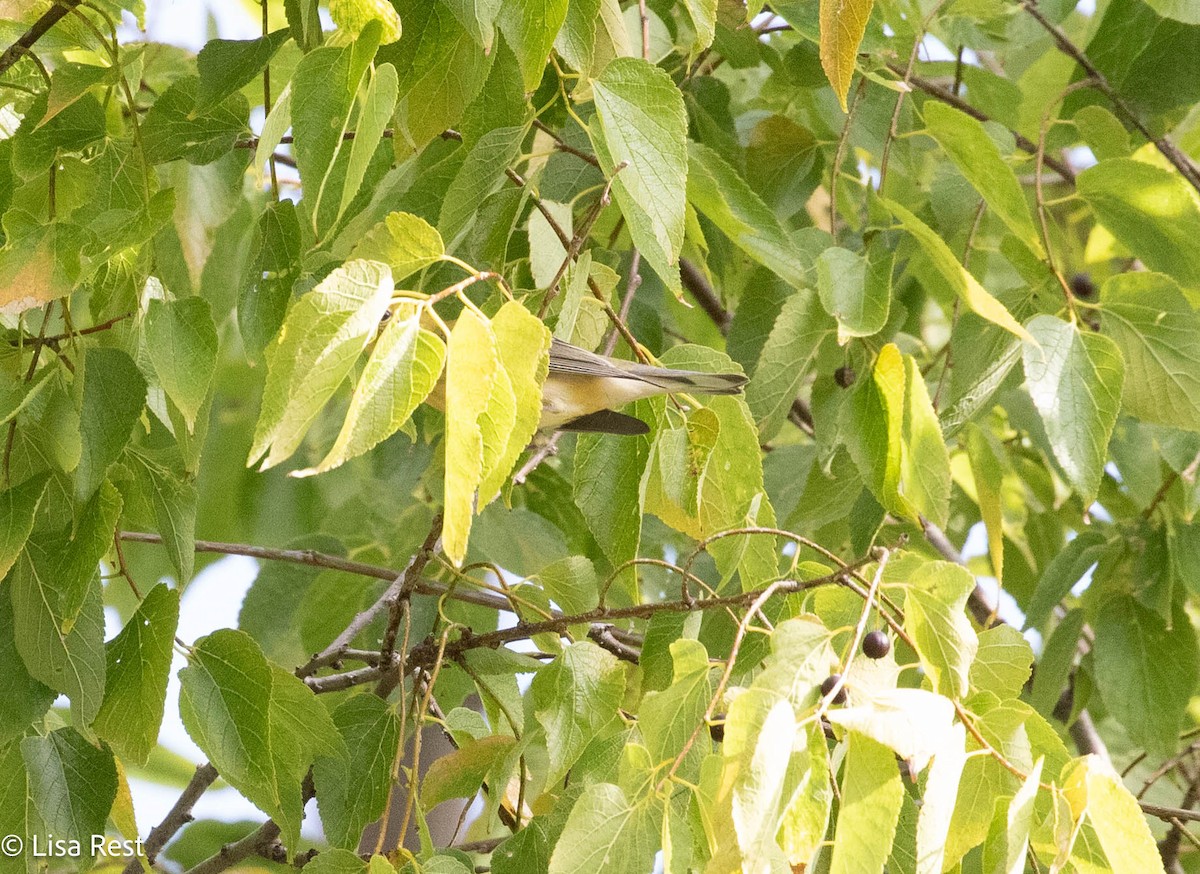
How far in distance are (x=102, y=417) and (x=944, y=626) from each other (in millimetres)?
711

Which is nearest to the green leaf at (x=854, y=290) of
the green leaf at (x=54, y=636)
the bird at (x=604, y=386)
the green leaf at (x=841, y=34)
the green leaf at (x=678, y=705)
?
the bird at (x=604, y=386)

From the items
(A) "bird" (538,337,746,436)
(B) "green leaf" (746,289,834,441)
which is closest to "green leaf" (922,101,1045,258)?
(B) "green leaf" (746,289,834,441)

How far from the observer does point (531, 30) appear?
88cm

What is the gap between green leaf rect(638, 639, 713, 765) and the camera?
3.01ft

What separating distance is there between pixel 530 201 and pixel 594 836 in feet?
2.29

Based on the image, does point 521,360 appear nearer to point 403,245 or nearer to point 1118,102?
point 403,245

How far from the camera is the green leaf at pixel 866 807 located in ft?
2.58

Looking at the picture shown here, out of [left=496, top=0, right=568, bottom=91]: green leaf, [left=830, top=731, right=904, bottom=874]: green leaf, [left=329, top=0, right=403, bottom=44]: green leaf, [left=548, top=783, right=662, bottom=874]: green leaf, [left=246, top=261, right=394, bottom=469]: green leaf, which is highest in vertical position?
[left=329, top=0, right=403, bottom=44]: green leaf

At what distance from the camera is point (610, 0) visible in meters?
1.10

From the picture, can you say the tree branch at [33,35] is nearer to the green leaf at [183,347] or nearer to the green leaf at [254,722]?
the green leaf at [183,347]

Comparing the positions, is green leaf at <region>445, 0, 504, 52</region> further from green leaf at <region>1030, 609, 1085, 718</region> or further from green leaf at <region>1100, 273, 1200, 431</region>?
green leaf at <region>1030, 609, 1085, 718</region>

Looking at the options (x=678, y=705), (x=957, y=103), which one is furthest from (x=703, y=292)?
(x=678, y=705)

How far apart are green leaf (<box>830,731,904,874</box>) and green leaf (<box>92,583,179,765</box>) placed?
60cm

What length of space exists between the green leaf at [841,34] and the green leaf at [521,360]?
333 mm
